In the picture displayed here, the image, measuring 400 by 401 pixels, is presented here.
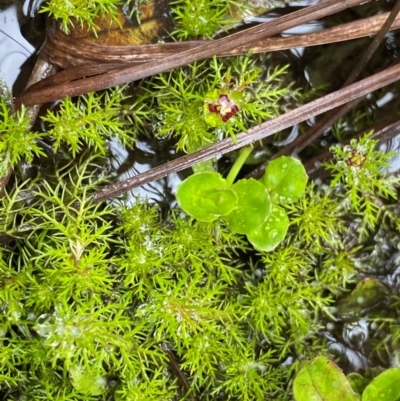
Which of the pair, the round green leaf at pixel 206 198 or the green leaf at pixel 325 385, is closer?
the round green leaf at pixel 206 198

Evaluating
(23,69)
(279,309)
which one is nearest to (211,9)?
(23,69)

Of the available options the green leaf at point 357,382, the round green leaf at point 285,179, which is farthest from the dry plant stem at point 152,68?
the green leaf at point 357,382

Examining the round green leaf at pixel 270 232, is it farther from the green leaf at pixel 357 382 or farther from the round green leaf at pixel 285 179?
the green leaf at pixel 357 382

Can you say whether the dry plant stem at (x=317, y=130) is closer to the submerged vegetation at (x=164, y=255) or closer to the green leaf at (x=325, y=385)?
the submerged vegetation at (x=164, y=255)

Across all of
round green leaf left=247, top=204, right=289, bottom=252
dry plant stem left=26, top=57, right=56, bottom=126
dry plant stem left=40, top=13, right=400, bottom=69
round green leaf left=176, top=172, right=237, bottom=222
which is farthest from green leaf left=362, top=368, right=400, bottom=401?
dry plant stem left=26, top=57, right=56, bottom=126

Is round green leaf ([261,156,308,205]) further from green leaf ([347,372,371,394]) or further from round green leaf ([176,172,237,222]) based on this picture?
green leaf ([347,372,371,394])

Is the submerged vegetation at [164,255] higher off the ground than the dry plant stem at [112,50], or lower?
lower

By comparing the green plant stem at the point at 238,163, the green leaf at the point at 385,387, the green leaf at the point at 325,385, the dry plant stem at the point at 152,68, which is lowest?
the green leaf at the point at 385,387
